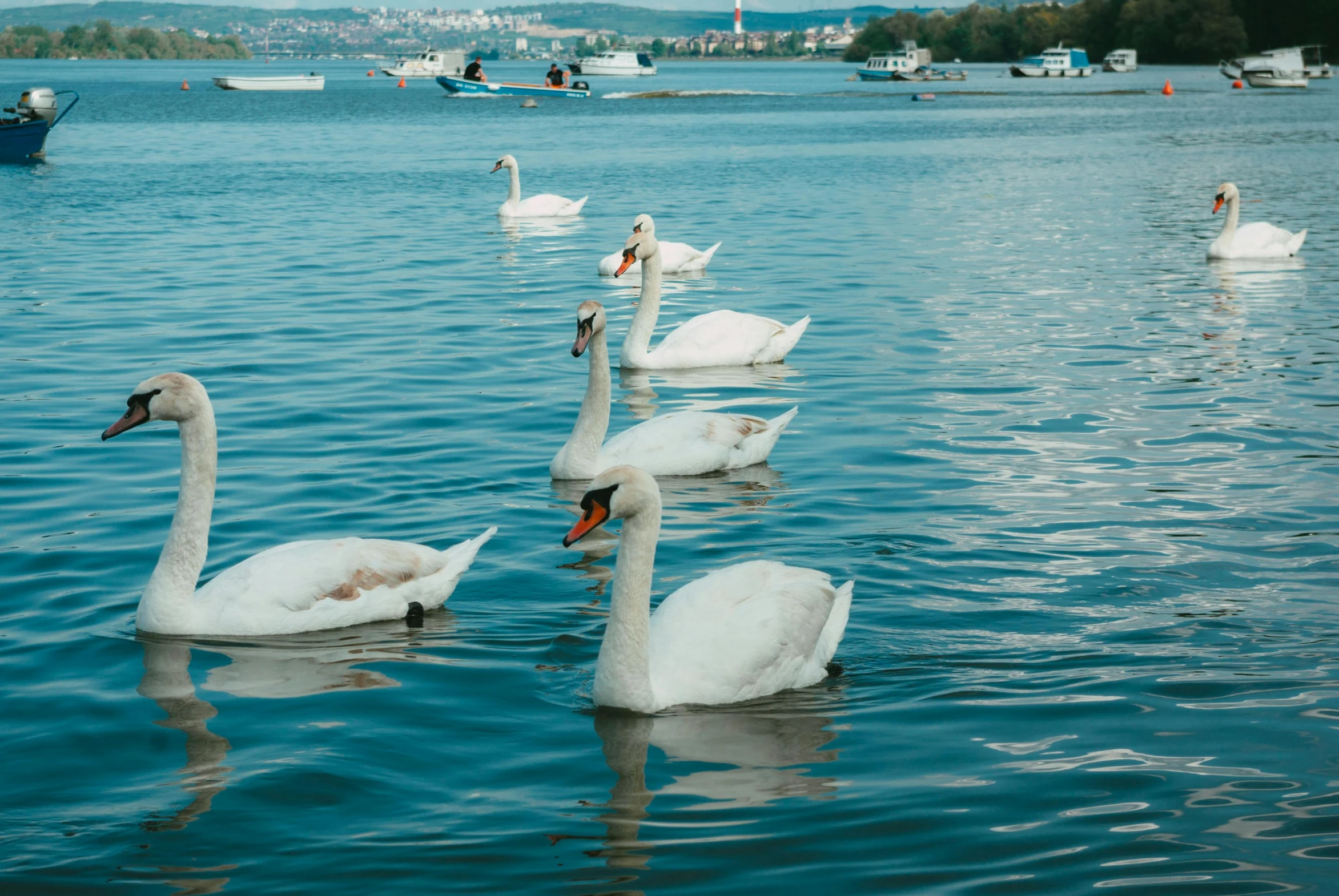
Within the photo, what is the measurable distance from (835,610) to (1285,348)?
1029 cm

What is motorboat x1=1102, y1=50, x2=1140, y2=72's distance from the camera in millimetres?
142750

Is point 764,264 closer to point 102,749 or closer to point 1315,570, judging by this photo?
point 1315,570

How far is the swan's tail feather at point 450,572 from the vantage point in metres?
7.83

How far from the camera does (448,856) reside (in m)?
5.28

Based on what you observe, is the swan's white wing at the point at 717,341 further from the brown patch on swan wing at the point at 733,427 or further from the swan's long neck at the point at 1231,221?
the swan's long neck at the point at 1231,221

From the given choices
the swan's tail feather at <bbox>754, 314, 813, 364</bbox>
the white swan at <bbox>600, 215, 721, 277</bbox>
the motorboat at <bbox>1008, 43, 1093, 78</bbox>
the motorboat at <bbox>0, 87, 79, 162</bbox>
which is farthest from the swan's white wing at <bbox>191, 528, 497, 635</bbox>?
the motorboat at <bbox>1008, 43, 1093, 78</bbox>

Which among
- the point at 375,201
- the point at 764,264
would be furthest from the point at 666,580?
the point at 375,201

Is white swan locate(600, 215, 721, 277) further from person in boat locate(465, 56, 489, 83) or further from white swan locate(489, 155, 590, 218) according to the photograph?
person in boat locate(465, 56, 489, 83)

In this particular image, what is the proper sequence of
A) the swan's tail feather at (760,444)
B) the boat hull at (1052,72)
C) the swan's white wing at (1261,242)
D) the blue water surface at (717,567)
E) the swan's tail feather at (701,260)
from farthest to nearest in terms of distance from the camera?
the boat hull at (1052,72) < the swan's white wing at (1261,242) < the swan's tail feather at (701,260) < the swan's tail feather at (760,444) < the blue water surface at (717,567)

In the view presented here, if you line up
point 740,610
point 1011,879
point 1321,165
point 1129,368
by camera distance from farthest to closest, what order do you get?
point 1321,165
point 1129,368
point 740,610
point 1011,879

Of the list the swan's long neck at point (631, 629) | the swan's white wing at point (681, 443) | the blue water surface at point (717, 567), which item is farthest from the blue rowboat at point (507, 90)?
the swan's long neck at point (631, 629)

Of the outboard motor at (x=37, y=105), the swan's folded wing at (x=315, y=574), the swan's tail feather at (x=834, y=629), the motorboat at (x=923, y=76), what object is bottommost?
Answer: the swan's tail feather at (x=834, y=629)

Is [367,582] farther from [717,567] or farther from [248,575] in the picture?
[717,567]

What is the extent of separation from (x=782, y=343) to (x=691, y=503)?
5.06m
